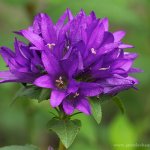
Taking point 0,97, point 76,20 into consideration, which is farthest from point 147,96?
point 76,20

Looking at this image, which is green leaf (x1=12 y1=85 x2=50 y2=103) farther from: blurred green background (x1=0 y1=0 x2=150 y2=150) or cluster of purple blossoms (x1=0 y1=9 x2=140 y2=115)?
blurred green background (x1=0 y1=0 x2=150 y2=150)

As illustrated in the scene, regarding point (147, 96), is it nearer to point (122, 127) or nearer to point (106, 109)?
point (106, 109)

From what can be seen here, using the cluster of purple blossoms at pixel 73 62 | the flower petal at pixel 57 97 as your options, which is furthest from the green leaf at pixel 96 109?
the flower petal at pixel 57 97

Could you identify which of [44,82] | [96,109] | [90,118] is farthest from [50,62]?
[90,118]

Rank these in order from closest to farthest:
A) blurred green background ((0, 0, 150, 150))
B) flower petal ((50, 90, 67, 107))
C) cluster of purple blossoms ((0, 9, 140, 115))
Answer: flower petal ((50, 90, 67, 107)), cluster of purple blossoms ((0, 9, 140, 115)), blurred green background ((0, 0, 150, 150))

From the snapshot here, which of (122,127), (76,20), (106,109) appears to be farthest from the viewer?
(106,109)

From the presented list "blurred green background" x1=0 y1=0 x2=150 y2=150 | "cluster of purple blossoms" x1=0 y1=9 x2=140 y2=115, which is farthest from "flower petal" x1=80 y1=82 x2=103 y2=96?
"blurred green background" x1=0 y1=0 x2=150 y2=150
